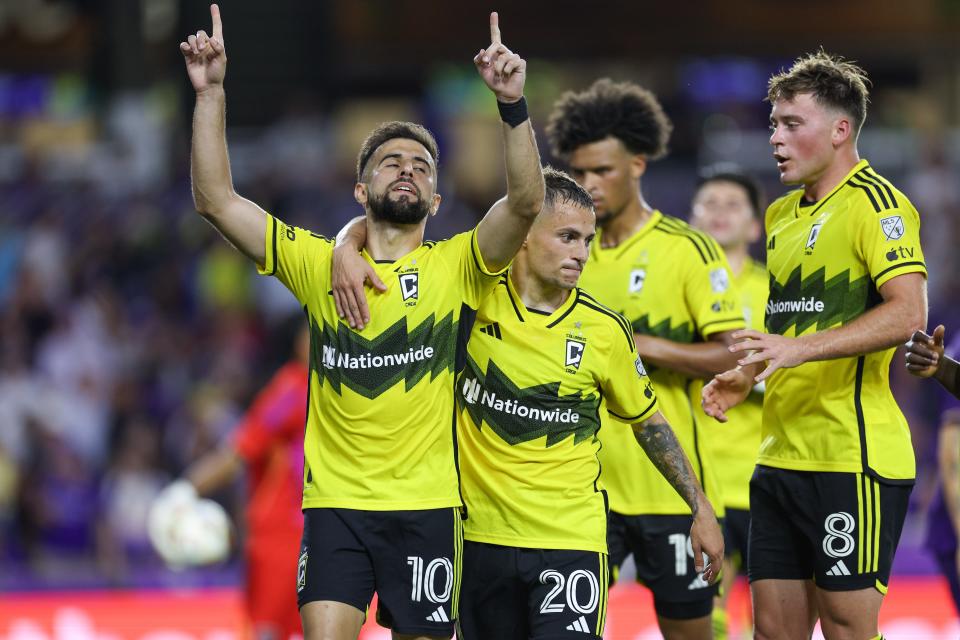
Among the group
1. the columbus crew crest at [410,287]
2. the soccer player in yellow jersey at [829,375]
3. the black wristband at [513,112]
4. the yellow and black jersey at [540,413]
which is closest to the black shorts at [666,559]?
the soccer player in yellow jersey at [829,375]

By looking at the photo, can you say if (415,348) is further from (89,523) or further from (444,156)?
(444,156)

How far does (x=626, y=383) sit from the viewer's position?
224 inches

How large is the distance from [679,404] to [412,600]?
69.2 inches

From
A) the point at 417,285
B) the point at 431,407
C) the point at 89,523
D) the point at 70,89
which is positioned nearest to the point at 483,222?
the point at 417,285

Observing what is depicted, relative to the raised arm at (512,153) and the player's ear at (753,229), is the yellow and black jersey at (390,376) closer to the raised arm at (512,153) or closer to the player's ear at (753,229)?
the raised arm at (512,153)

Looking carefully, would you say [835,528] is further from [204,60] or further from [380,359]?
[204,60]

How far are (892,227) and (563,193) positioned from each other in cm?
125

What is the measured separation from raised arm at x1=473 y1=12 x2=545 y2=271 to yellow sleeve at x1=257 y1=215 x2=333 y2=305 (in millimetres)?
672

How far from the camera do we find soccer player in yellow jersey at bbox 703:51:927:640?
5.31m

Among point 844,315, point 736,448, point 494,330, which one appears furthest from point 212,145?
point 736,448

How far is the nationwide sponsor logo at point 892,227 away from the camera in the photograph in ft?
17.5

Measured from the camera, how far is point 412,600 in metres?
5.37

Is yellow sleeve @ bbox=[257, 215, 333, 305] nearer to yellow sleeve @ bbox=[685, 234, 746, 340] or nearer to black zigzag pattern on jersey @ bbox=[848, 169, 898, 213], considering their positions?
yellow sleeve @ bbox=[685, 234, 746, 340]

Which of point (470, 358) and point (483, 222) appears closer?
point (483, 222)
